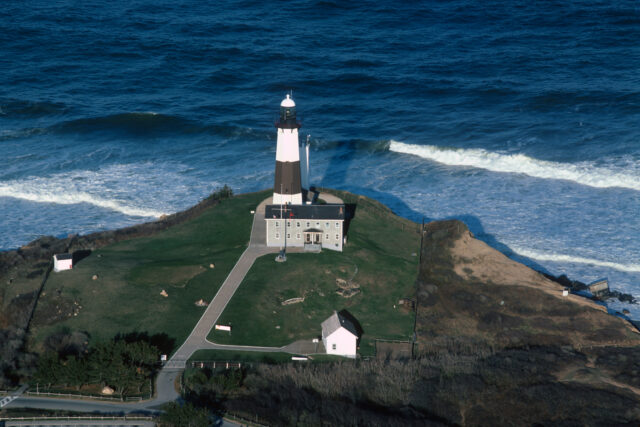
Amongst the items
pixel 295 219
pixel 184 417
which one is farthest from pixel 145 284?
pixel 184 417

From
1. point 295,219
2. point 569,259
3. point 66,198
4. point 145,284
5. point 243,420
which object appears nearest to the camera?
point 243,420

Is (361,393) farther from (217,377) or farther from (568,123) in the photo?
(568,123)

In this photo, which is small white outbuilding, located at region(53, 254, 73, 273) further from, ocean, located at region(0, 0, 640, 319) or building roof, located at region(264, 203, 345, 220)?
ocean, located at region(0, 0, 640, 319)

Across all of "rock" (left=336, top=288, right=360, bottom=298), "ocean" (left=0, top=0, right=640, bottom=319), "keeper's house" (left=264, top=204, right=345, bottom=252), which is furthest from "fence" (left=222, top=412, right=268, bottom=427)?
"ocean" (left=0, top=0, right=640, bottom=319)

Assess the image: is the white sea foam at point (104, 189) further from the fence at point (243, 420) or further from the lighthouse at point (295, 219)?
the fence at point (243, 420)

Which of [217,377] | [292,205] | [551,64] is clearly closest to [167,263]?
[292,205]

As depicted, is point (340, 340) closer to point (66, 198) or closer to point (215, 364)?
point (215, 364)
